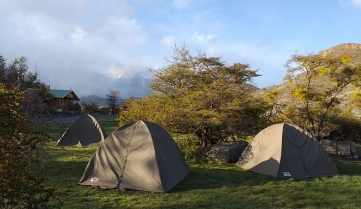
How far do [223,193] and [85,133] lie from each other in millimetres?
12163

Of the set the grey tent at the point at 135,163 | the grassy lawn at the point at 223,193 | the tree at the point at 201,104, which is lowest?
the grassy lawn at the point at 223,193

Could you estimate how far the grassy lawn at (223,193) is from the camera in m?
7.68

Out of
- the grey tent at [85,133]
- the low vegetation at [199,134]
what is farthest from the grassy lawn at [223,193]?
the grey tent at [85,133]

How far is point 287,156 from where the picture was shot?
37.1ft

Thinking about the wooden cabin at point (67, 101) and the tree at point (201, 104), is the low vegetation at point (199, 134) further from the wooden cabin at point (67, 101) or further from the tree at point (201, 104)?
the wooden cabin at point (67, 101)

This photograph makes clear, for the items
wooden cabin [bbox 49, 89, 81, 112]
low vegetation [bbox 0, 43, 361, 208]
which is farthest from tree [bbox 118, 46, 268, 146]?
wooden cabin [bbox 49, 89, 81, 112]

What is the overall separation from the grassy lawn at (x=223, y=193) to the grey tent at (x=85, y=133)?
6.84 m

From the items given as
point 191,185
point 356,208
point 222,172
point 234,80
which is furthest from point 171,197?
point 234,80

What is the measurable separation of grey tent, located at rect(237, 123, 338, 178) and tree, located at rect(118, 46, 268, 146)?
2264mm

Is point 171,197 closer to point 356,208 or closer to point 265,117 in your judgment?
point 356,208

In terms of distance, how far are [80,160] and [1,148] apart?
8885 mm

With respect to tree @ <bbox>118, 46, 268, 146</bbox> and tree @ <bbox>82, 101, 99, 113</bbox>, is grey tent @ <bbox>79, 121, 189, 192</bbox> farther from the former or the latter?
tree @ <bbox>82, 101, 99, 113</bbox>

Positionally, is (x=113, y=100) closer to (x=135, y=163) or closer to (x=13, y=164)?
(x=135, y=163)

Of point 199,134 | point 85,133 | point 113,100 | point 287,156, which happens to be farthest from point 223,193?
point 113,100
